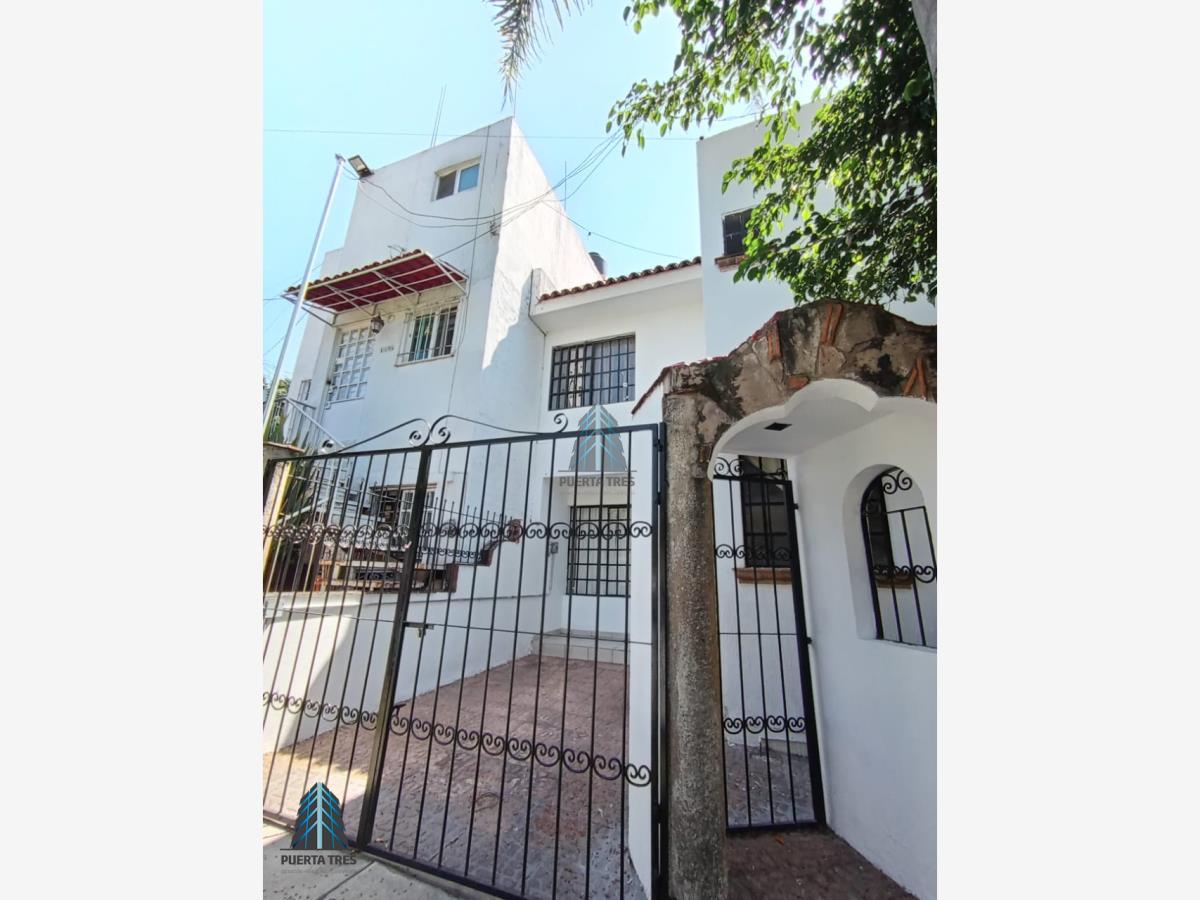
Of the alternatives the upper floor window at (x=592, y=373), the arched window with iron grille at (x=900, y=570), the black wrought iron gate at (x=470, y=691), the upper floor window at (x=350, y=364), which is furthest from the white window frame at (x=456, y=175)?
the arched window with iron grille at (x=900, y=570)

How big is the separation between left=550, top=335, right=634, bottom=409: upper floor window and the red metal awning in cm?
288

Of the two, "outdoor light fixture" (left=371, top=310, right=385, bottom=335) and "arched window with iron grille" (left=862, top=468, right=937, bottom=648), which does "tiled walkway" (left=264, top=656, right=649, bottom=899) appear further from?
"outdoor light fixture" (left=371, top=310, right=385, bottom=335)

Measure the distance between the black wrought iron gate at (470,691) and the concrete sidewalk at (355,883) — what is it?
10 cm

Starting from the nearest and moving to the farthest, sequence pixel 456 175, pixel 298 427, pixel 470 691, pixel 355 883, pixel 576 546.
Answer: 1. pixel 355 883
2. pixel 576 546
3. pixel 470 691
4. pixel 298 427
5. pixel 456 175

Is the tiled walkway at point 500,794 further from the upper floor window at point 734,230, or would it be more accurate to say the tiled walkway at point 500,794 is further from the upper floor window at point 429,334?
the upper floor window at point 429,334

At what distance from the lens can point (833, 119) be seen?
320 centimetres

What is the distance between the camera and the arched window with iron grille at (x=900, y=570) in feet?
10.4

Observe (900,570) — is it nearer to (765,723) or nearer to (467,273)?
(765,723)

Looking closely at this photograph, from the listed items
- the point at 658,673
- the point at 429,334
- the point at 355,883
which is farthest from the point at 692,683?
the point at 429,334

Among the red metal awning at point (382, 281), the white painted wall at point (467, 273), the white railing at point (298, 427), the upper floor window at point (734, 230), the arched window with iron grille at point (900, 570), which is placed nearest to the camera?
the arched window with iron grille at point (900, 570)

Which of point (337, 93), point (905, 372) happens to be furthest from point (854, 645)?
point (337, 93)

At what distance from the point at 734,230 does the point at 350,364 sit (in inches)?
342

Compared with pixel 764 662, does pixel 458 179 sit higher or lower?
higher

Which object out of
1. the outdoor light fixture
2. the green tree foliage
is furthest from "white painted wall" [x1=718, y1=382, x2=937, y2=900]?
the outdoor light fixture
